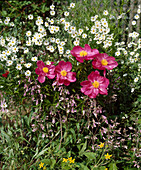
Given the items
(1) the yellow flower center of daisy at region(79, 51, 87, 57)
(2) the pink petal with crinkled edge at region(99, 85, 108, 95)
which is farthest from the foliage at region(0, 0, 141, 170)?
(2) the pink petal with crinkled edge at region(99, 85, 108, 95)

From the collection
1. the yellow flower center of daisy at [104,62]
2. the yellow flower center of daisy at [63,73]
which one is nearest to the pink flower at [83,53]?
the yellow flower center of daisy at [104,62]

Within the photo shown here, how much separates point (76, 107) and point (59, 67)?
501 millimetres

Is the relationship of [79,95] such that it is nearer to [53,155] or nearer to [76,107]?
[76,107]

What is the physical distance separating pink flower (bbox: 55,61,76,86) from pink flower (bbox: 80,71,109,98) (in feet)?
0.55

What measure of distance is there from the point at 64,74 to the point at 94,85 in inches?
12.9

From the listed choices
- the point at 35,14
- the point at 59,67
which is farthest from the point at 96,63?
the point at 35,14

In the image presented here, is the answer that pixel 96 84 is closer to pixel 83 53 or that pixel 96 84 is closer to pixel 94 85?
pixel 94 85

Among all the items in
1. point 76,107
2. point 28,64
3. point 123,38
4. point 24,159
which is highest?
point 123,38

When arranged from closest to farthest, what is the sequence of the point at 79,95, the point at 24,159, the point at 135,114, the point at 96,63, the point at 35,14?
the point at 96,63 < the point at 24,159 < the point at 79,95 < the point at 135,114 < the point at 35,14

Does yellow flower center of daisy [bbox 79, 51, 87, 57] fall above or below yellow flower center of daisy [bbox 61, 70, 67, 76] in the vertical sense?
above

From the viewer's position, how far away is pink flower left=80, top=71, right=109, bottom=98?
1.94m

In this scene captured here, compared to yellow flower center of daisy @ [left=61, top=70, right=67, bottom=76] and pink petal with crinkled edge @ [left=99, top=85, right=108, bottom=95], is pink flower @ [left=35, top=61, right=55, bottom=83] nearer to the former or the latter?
yellow flower center of daisy @ [left=61, top=70, right=67, bottom=76]

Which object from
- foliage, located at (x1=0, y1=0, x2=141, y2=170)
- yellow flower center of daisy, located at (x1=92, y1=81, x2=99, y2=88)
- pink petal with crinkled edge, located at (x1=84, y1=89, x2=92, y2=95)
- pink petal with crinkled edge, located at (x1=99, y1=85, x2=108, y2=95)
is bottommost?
foliage, located at (x1=0, y1=0, x2=141, y2=170)

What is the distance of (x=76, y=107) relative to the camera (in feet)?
7.57
